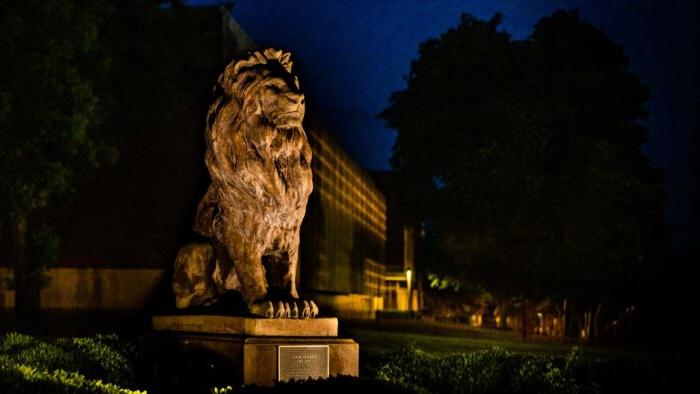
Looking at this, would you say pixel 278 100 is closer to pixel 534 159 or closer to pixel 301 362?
pixel 301 362

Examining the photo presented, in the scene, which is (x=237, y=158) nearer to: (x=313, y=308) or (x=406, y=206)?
(x=313, y=308)

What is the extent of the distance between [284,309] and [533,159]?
2183cm

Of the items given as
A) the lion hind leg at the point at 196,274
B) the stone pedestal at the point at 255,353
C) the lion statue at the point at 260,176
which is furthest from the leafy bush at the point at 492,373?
the lion hind leg at the point at 196,274

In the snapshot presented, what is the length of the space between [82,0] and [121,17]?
2775 mm

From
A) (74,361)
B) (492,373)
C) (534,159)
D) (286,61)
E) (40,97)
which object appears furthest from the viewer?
(534,159)

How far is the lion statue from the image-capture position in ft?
31.1

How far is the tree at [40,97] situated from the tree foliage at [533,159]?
14.8m

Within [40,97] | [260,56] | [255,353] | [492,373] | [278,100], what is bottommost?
[492,373]

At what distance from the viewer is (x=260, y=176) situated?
31.4ft

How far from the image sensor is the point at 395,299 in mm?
58938

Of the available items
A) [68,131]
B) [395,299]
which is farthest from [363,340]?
[395,299]

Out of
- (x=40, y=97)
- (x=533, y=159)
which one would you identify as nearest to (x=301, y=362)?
(x=40, y=97)

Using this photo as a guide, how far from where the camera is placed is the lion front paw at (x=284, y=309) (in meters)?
9.42

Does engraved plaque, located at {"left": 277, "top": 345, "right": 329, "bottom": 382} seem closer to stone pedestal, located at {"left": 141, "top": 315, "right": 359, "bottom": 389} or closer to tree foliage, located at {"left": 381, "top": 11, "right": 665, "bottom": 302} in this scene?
stone pedestal, located at {"left": 141, "top": 315, "right": 359, "bottom": 389}
